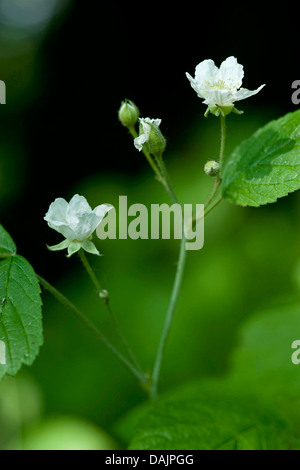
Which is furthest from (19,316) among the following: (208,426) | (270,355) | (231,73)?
(270,355)

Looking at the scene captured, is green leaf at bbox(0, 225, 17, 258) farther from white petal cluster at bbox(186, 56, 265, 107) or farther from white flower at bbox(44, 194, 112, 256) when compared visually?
white petal cluster at bbox(186, 56, 265, 107)

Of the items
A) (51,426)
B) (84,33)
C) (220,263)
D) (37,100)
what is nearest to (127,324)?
(220,263)

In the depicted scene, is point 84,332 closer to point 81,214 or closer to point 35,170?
point 35,170

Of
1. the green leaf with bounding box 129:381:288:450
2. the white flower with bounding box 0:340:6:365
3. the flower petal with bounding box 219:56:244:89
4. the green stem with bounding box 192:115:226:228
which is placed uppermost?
the flower petal with bounding box 219:56:244:89

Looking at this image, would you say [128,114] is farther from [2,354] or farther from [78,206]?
[2,354]

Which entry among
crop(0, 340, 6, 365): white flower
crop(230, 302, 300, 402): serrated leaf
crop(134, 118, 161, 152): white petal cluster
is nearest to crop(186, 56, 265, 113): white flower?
crop(134, 118, 161, 152): white petal cluster
